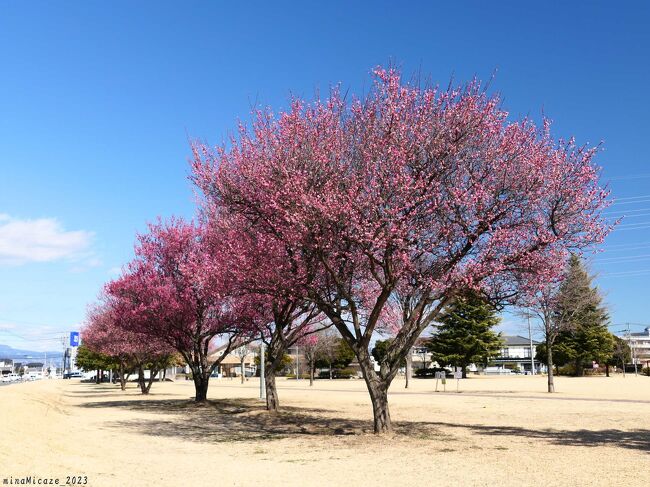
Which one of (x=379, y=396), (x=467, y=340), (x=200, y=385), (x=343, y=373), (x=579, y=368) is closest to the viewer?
(x=379, y=396)

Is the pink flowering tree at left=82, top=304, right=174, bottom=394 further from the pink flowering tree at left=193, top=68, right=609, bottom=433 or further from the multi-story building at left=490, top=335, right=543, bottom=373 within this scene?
the multi-story building at left=490, top=335, right=543, bottom=373

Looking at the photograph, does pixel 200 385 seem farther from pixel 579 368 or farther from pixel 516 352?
pixel 516 352

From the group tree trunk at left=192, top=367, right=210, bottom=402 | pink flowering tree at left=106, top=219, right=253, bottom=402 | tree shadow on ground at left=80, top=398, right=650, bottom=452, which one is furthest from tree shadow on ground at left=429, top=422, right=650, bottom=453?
tree trunk at left=192, top=367, right=210, bottom=402

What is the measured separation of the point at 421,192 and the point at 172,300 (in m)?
19.7

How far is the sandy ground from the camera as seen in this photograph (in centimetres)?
1194

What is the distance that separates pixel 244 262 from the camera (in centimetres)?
1884

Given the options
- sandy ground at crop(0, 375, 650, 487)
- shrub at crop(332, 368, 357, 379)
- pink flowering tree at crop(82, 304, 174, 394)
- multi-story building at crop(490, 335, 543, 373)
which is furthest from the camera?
multi-story building at crop(490, 335, 543, 373)

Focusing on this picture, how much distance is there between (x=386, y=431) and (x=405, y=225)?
6751 mm

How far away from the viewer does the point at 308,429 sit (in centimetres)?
2170

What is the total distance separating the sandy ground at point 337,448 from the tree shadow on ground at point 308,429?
1.6 inches

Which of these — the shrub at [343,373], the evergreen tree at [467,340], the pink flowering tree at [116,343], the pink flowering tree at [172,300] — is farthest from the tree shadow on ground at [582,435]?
the shrub at [343,373]

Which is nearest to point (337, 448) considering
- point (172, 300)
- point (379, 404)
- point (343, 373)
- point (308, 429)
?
point (379, 404)

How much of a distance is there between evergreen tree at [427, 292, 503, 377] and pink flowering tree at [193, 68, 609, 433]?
60.2 meters

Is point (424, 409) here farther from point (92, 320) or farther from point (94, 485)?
point (92, 320)
